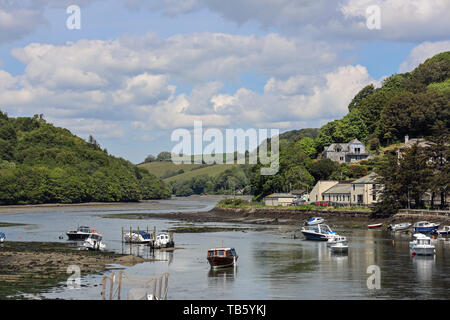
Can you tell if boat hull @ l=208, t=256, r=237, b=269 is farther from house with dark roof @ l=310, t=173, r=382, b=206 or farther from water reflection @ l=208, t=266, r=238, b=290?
house with dark roof @ l=310, t=173, r=382, b=206

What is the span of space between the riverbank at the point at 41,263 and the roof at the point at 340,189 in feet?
271

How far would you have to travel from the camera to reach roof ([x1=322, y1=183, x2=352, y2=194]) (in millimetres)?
146712

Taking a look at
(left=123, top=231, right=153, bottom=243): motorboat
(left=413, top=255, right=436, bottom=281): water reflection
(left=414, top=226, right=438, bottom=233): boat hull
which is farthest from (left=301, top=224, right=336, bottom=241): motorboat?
(left=123, top=231, right=153, bottom=243): motorboat

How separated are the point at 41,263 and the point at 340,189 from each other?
328 feet

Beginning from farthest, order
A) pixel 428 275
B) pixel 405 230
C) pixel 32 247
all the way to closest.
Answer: pixel 405 230, pixel 32 247, pixel 428 275

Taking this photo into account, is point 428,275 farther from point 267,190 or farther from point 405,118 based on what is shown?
point 405,118

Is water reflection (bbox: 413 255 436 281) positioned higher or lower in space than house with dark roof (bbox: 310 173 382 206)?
lower

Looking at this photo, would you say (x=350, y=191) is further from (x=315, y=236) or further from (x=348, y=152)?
(x=315, y=236)

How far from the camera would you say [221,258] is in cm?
6278

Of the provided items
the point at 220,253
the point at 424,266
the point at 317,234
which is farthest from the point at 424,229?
the point at 220,253

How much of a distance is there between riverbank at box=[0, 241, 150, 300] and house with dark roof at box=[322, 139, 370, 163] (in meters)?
127
